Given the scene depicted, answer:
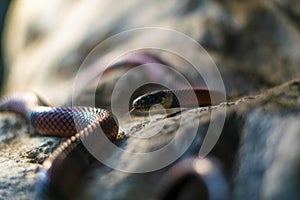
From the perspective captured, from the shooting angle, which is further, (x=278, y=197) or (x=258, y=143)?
(x=258, y=143)

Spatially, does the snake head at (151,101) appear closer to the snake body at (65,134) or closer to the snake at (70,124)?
the snake at (70,124)

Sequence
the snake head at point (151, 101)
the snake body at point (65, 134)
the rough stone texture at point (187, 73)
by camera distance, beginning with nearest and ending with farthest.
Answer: the rough stone texture at point (187, 73) < the snake body at point (65, 134) < the snake head at point (151, 101)

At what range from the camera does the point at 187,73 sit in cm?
499

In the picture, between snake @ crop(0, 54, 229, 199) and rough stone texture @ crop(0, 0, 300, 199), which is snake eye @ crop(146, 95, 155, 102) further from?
rough stone texture @ crop(0, 0, 300, 199)

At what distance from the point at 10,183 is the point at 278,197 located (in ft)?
5.24

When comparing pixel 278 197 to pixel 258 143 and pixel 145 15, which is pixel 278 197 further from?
pixel 145 15

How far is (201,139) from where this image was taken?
2.45 metres

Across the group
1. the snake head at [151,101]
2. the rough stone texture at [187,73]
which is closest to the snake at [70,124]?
the snake head at [151,101]

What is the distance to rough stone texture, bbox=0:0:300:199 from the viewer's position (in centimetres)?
221

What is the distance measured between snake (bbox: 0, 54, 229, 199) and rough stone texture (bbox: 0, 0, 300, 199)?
108mm

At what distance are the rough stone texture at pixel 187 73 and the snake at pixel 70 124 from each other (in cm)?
11

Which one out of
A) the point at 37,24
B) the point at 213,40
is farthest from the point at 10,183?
the point at 37,24

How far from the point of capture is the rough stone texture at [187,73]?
2.21 meters

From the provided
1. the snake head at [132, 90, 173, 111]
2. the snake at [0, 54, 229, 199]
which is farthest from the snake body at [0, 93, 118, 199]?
the snake head at [132, 90, 173, 111]
